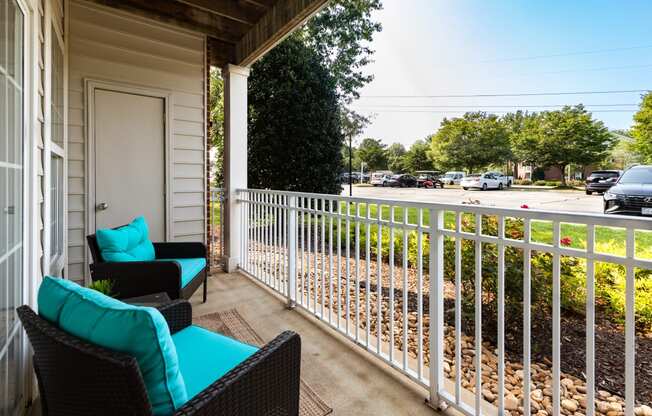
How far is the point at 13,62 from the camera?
4.55 feet

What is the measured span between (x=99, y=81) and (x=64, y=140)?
823mm

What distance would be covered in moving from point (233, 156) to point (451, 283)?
310 centimetres

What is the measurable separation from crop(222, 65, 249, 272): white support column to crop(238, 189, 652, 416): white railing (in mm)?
225

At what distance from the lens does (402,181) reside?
24891 millimetres

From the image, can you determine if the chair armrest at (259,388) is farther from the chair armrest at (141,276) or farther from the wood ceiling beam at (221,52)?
the wood ceiling beam at (221,52)

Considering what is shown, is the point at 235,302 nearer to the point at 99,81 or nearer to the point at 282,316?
the point at 282,316

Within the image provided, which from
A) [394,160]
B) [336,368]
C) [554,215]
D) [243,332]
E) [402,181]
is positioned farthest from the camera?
[394,160]

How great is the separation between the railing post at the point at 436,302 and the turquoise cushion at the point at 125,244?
234 cm

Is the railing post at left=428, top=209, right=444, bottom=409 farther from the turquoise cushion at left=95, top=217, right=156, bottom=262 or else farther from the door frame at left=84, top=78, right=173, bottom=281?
the door frame at left=84, top=78, right=173, bottom=281

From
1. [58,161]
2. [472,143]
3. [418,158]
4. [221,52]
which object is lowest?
[58,161]

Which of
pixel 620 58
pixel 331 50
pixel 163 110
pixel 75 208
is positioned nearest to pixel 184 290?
pixel 75 208

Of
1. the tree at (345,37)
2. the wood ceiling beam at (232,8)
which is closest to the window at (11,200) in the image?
the wood ceiling beam at (232,8)

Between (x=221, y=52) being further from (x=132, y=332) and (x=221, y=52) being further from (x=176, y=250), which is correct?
(x=132, y=332)

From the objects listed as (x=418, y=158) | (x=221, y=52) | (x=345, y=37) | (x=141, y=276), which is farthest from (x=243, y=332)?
(x=418, y=158)
